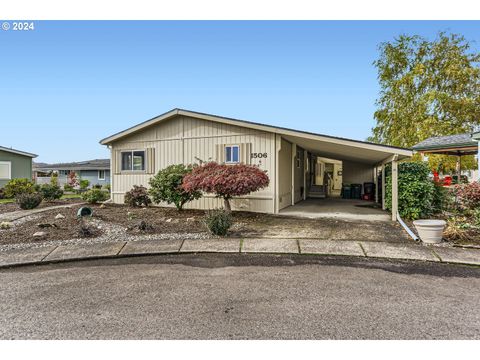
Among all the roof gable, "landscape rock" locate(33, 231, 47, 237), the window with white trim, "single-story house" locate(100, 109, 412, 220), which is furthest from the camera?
the window with white trim

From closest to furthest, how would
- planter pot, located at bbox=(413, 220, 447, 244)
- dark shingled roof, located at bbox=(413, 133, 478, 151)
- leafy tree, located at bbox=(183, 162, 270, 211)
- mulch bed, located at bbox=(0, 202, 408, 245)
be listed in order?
planter pot, located at bbox=(413, 220, 447, 244)
mulch bed, located at bbox=(0, 202, 408, 245)
leafy tree, located at bbox=(183, 162, 270, 211)
dark shingled roof, located at bbox=(413, 133, 478, 151)

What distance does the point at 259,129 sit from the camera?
34.5 ft

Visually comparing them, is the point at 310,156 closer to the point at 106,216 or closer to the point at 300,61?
the point at 300,61

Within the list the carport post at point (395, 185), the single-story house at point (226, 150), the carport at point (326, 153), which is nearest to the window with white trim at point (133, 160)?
the single-story house at point (226, 150)

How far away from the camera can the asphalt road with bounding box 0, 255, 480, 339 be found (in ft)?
9.98

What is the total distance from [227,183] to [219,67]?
8.96 m

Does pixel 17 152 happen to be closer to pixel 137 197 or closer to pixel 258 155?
pixel 137 197

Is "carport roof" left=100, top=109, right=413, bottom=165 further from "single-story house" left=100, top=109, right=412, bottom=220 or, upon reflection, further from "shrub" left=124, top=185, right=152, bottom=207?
"shrub" left=124, top=185, right=152, bottom=207

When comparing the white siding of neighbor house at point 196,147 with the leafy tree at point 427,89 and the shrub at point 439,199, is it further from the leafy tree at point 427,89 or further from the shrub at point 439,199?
the leafy tree at point 427,89

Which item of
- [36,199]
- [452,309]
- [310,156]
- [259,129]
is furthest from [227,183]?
[310,156]

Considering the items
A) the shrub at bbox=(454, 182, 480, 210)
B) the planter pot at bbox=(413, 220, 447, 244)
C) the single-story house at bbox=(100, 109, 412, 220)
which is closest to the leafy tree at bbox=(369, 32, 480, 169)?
the single-story house at bbox=(100, 109, 412, 220)

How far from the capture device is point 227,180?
8844 mm

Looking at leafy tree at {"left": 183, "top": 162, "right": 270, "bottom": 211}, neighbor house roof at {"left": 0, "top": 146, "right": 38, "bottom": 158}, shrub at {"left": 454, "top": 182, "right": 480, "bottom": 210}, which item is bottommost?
shrub at {"left": 454, "top": 182, "right": 480, "bottom": 210}

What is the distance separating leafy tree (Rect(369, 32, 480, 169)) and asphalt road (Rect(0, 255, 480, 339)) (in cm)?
2127
